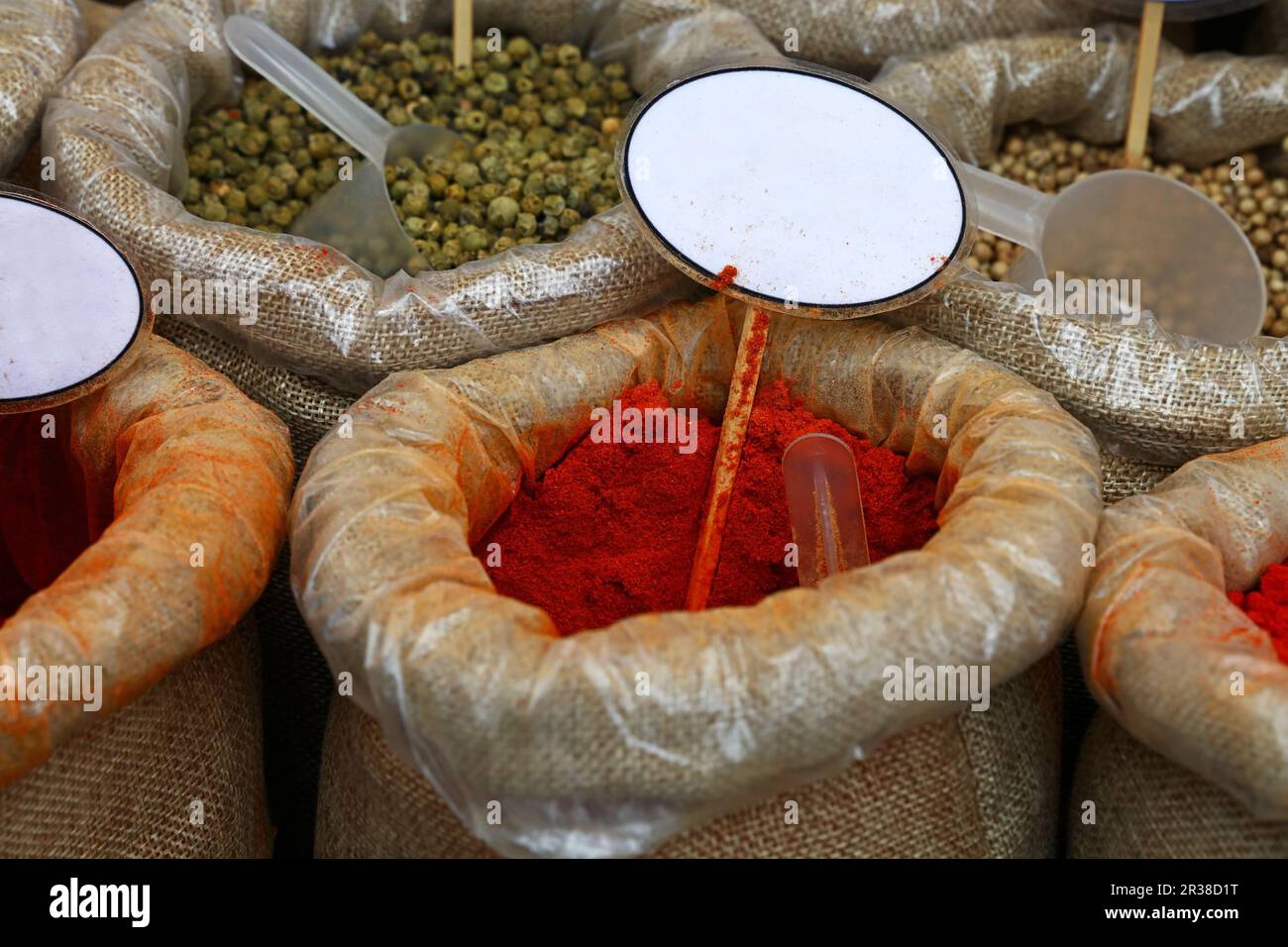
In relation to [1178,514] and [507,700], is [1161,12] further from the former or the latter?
[507,700]

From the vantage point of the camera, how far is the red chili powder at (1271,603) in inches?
49.9

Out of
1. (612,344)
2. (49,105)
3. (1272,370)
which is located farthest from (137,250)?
(1272,370)

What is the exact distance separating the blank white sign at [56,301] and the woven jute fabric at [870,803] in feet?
1.32

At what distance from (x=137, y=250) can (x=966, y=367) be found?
0.88m

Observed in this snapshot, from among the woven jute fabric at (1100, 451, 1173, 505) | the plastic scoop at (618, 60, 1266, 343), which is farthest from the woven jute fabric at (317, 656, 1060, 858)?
the plastic scoop at (618, 60, 1266, 343)

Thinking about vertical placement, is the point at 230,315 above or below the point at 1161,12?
below

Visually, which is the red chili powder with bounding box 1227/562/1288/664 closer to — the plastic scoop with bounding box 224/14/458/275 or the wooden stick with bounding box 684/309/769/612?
the wooden stick with bounding box 684/309/769/612

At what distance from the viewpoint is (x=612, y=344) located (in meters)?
1.49

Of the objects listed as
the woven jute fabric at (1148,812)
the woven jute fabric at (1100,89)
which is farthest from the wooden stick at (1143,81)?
the woven jute fabric at (1148,812)

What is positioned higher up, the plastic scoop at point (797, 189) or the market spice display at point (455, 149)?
the plastic scoop at point (797, 189)

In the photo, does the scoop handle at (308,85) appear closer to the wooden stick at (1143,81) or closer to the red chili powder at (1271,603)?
the wooden stick at (1143,81)

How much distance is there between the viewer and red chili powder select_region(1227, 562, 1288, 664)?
4.16 feet

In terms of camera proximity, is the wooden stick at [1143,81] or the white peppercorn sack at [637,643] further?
the wooden stick at [1143,81]

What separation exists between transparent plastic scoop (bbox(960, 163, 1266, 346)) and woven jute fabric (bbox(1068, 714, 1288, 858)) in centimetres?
66
